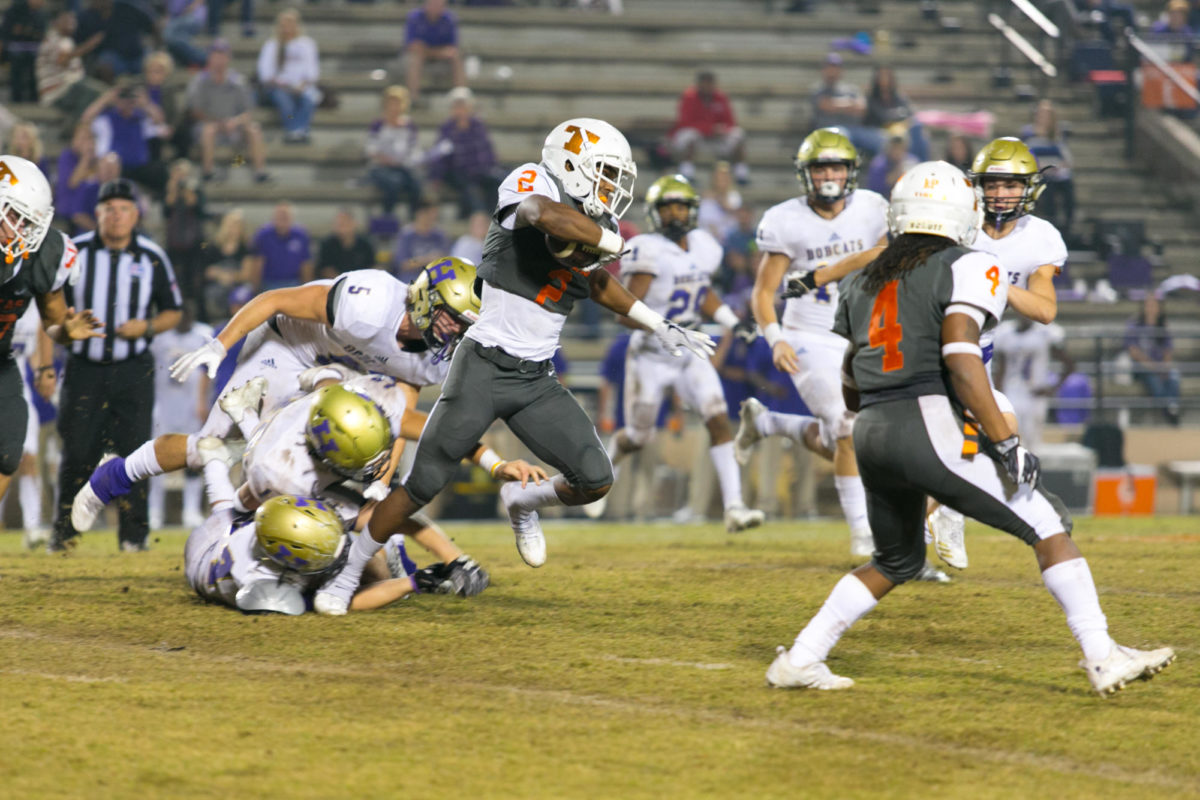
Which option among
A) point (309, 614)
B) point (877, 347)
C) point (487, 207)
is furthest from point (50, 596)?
point (487, 207)

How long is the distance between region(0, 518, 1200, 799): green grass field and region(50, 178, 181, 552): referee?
1.78 meters

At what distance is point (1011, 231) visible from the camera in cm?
673

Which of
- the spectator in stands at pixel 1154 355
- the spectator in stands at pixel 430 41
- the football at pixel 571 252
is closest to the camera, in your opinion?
the football at pixel 571 252

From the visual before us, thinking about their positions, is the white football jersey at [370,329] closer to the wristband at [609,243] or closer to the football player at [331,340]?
the football player at [331,340]

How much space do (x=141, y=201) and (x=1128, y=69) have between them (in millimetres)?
12157

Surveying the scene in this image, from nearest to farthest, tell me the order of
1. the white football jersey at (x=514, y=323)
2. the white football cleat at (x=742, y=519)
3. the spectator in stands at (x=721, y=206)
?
1. the white football jersey at (x=514, y=323)
2. the white football cleat at (x=742, y=519)
3. the spectator in stands at (x=721, y=206)

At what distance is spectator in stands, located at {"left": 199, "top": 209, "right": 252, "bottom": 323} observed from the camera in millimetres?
12766

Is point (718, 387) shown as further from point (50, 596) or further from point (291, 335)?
point (50, 596)

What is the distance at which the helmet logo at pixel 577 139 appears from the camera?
5.67m

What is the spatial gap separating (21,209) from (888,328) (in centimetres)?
398

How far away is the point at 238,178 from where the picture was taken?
15.3 metres

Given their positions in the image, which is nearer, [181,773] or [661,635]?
[181,773]

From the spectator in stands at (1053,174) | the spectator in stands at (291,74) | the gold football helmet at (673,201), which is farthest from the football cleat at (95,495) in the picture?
the spectator in stands at (1053,174)

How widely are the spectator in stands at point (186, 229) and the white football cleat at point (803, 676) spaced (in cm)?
916
